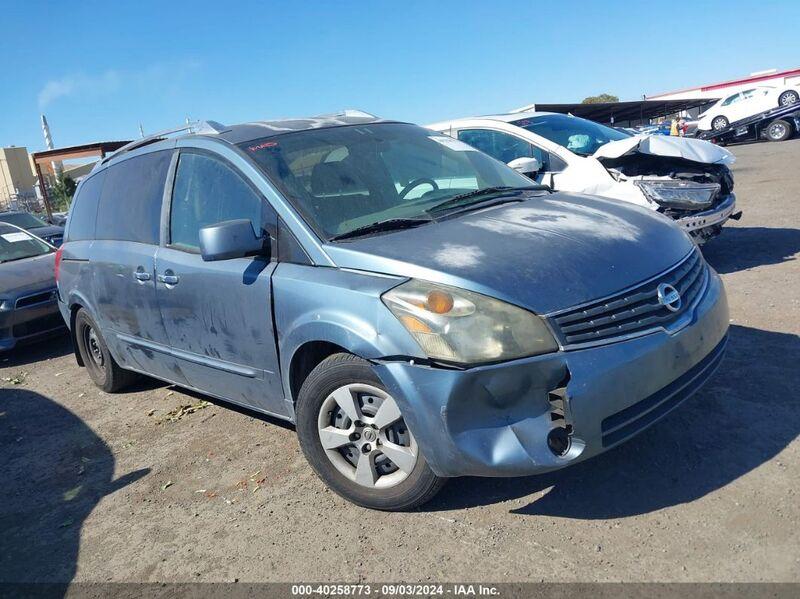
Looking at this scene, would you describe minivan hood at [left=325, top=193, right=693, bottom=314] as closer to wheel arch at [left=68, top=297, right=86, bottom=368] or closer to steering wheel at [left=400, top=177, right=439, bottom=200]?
steering wheel at [left=400, top=177, right=439, bottom=200]

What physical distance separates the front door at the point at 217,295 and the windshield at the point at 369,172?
0.73 feet

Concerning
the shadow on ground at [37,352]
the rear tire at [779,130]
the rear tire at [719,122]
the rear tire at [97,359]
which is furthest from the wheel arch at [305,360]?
the rear tire at [719,122]

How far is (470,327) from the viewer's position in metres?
2.74

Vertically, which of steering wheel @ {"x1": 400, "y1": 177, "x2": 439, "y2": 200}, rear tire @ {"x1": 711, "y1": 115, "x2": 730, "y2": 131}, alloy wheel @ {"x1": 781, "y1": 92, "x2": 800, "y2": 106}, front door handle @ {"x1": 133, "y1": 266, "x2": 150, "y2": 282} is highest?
steering wheel @ {"x1": 400, "y1": 177, "x2": 439, "y2": 200}

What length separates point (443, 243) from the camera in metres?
3.18

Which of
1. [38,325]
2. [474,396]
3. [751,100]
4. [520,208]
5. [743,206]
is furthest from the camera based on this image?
[751,100]

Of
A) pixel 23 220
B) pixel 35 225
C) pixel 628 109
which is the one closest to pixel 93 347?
pixel 35 225

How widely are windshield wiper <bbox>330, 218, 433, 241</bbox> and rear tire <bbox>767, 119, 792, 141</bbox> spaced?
27206 mm

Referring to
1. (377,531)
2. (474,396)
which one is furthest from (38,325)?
(474,396)

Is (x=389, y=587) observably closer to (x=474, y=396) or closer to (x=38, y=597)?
(x=474, y=396)

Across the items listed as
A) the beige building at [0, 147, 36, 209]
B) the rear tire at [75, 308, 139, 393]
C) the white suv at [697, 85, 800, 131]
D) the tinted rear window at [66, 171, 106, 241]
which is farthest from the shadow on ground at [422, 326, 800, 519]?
the beige building at [0, 147, 36, 209]

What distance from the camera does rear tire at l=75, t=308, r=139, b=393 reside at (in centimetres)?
548

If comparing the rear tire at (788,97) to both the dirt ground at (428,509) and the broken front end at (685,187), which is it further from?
the dirt ground at (428,509)

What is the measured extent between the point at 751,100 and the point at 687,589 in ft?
102
